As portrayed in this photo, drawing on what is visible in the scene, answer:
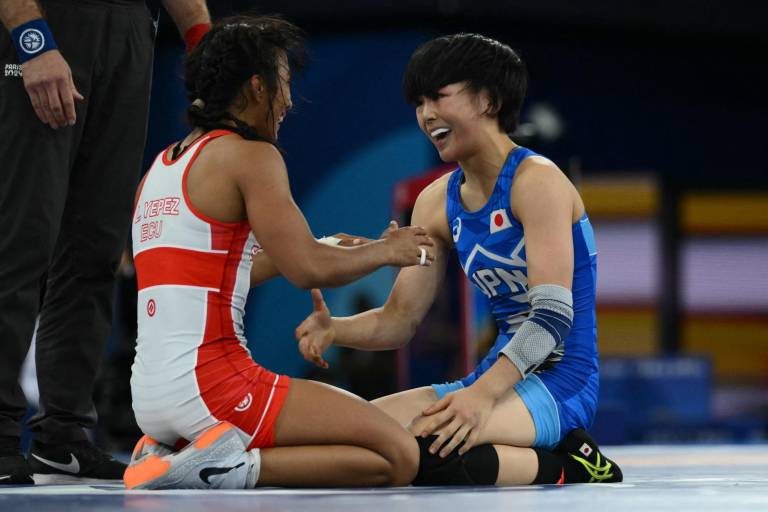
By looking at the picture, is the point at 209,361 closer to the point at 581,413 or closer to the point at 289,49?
the point at 289,49

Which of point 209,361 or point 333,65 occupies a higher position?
point 333,65

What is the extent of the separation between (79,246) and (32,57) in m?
0.51

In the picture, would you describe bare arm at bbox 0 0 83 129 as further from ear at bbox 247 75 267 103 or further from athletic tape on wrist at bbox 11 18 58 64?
ear at bbox 247 75 267 103

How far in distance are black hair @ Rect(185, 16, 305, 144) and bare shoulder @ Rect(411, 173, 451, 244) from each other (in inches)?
26.1

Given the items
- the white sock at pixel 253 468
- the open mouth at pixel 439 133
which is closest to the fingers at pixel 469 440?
the white sock at pixel 253 468

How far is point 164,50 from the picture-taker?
940 centimetres

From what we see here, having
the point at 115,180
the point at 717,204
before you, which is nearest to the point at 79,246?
the point at 115,180

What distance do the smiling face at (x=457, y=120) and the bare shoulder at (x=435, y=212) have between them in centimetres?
22

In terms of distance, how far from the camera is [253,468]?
233cm

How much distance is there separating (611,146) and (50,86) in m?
7.57

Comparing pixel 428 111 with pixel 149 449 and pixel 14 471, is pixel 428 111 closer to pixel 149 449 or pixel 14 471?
pixel 149 449

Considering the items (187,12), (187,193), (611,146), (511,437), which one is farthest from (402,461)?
(611,146)

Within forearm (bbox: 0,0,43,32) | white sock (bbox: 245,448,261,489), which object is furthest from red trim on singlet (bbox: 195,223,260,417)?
forearm (bbox: 0,0,43,32)

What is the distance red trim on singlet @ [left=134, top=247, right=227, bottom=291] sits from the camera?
91.9 inches
